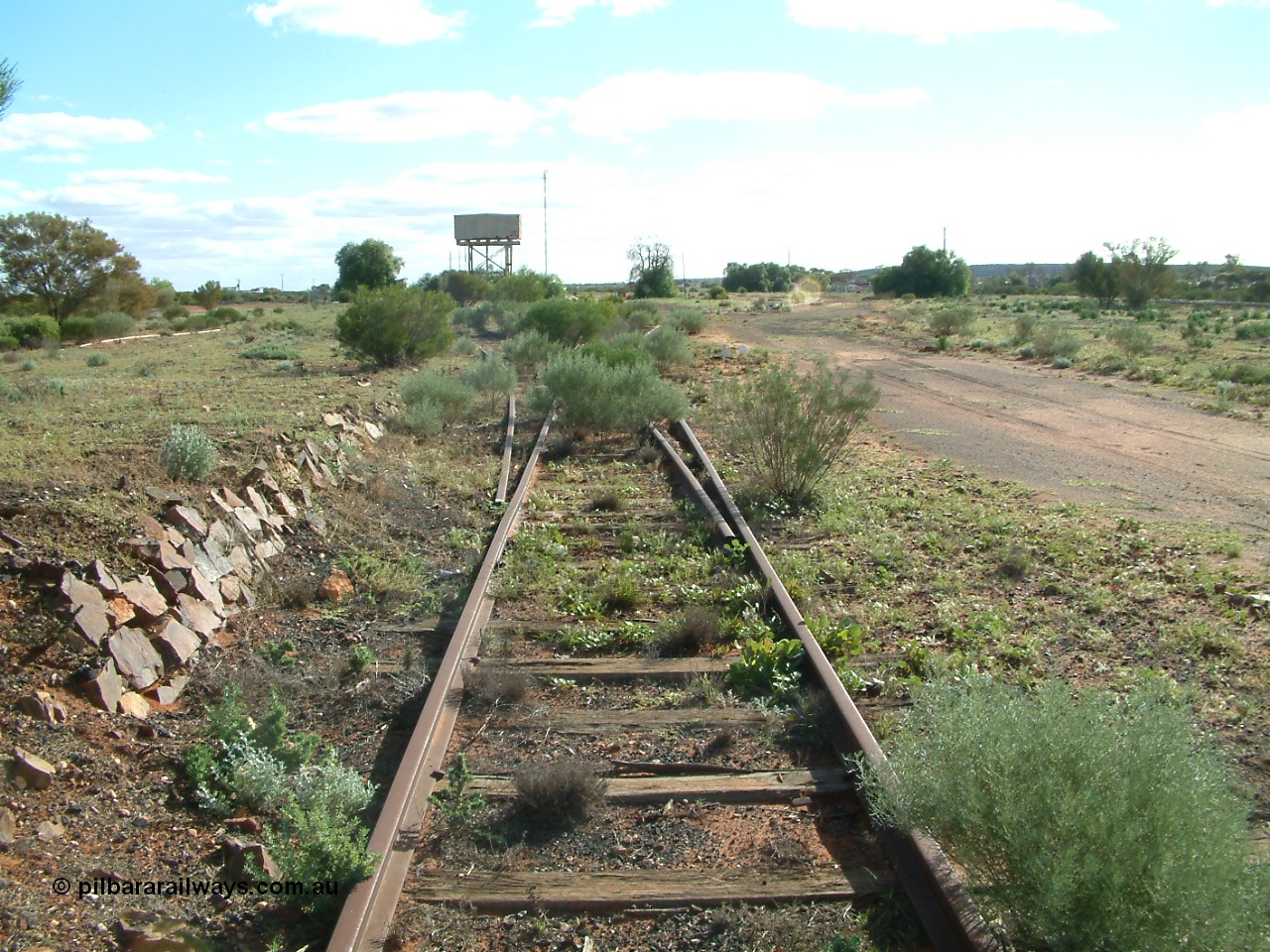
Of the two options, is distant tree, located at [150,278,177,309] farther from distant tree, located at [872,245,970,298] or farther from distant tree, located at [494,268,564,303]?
distant tree, located at [872,245,970,298]

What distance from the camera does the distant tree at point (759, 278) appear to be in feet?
396

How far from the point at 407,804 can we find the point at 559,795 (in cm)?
68

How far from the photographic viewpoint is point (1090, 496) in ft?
38.5

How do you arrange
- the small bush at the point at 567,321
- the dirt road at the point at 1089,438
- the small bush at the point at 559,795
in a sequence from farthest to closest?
the small bush at the point at 567,321
the dirt road at the point at 1089,438
the small bush at the point at 559,795

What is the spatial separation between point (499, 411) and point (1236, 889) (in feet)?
55.8

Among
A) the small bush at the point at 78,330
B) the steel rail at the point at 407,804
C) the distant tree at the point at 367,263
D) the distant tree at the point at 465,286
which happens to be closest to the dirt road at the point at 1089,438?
the steel rail at the point at 407,804

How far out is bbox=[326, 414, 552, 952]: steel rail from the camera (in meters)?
3.93

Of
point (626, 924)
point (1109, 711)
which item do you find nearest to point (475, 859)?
point (626, 924)

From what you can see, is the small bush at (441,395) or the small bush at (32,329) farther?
the small bush at (32,329)

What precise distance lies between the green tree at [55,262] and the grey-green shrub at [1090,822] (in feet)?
165

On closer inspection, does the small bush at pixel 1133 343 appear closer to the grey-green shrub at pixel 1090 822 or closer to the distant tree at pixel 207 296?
the grey-green shrub at pixel 1090 822

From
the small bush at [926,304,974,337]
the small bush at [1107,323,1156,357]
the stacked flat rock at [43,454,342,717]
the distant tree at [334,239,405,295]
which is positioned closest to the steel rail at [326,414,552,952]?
the stacked flat rock at [43,454,342,717]

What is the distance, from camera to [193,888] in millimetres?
4383

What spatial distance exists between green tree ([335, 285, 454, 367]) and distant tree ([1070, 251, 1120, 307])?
43415 mm
